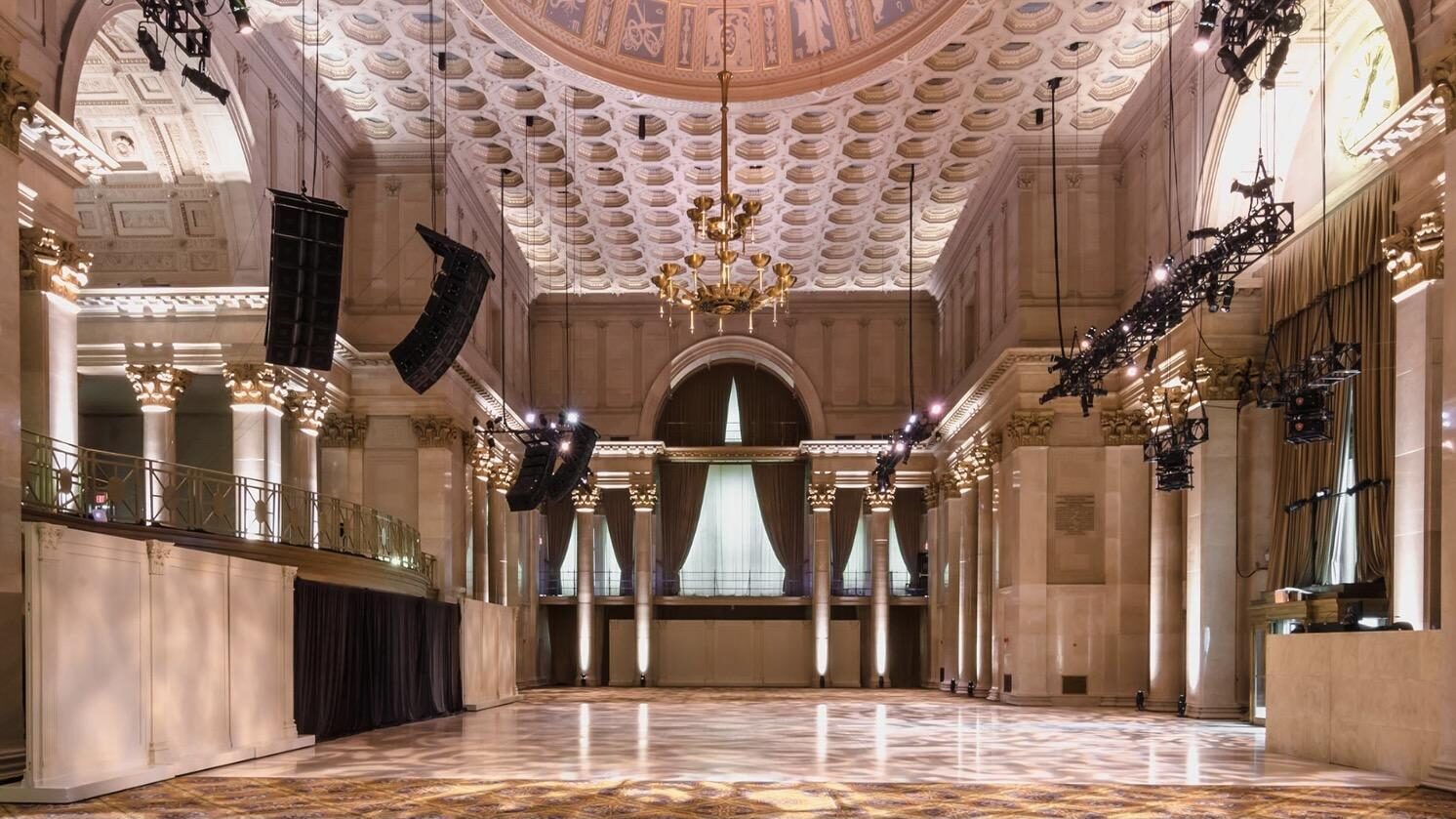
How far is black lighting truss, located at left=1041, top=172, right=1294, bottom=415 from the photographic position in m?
12.3

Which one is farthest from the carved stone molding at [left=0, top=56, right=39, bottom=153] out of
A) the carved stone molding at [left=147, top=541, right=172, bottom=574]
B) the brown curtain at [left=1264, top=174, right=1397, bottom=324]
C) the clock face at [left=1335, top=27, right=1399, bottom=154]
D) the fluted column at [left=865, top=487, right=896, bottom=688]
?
the fluted column at [left=865, top=487, right=896, bottom=688]

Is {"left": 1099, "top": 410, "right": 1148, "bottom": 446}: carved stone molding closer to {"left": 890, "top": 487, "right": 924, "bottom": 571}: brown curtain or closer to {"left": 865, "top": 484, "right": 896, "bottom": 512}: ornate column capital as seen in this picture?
{"left": 865, "top": 484, "right": 896, "bottom": 512}: ornate column capital

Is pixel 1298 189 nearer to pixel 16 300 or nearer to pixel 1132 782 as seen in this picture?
pixel 1132 782

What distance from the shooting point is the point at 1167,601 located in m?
18.5

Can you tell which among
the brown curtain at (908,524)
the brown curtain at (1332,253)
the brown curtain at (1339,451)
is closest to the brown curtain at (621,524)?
the brown curtain at (908,524)

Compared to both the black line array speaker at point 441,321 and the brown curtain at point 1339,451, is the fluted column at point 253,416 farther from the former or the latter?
the brown curtain at point 1339,451

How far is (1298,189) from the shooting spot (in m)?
16.4

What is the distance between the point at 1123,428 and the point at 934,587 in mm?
11704

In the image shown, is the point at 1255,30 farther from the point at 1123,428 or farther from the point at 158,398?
the point at 158,398

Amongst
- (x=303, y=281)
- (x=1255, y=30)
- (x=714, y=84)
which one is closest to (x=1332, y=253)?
(x=1255, y=30)

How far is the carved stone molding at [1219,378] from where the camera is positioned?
16609 millimetres

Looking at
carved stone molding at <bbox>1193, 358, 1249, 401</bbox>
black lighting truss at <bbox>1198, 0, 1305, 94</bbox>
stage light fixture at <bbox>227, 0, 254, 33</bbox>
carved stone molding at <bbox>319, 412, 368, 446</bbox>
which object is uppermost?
→ stage light fixture at <bbox>227, 0, 254, 33</bbox>

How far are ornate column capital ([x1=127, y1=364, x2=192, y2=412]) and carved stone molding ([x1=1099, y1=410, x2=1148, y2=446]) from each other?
13.6 metres

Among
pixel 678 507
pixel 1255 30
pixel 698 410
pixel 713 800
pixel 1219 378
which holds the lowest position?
pixel 713 800
